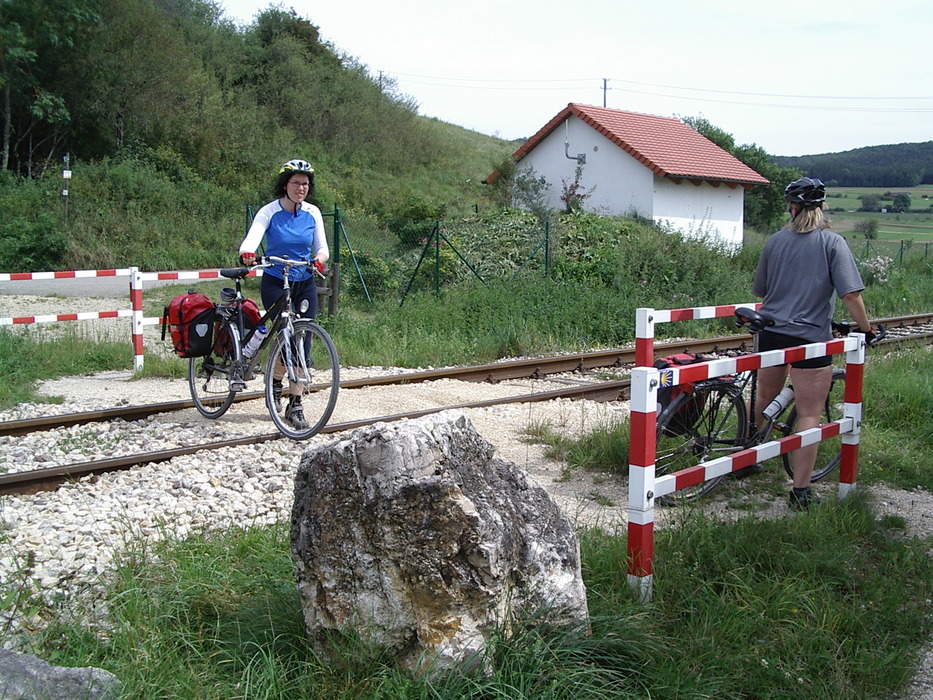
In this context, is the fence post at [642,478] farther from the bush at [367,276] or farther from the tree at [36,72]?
the tree at [36,72]

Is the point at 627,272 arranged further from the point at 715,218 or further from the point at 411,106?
the point at 411,106

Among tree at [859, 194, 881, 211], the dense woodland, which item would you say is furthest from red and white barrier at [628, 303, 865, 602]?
tree at [859, 194, 881, 211]

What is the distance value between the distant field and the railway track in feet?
156

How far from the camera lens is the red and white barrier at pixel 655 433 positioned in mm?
3920

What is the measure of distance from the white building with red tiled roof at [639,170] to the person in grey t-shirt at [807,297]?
1060 inches

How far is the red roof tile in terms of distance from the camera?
32906 millimetres

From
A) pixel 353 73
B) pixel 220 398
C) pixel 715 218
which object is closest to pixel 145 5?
pixel 353 73

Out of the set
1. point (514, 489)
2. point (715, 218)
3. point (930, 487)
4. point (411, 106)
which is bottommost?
point (930, 487)

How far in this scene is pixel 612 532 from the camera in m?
4.99

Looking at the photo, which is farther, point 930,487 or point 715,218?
point 715,218

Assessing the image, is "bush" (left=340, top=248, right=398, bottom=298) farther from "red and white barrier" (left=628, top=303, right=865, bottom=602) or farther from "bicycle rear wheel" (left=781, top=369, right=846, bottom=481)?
"red and white barrier" (left=628, top=303, right=865, bottom=602)

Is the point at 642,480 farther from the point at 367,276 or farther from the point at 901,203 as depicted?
the point at 901,203

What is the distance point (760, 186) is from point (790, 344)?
176 feet

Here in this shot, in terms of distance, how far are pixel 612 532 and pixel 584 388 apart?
16.0 ft
